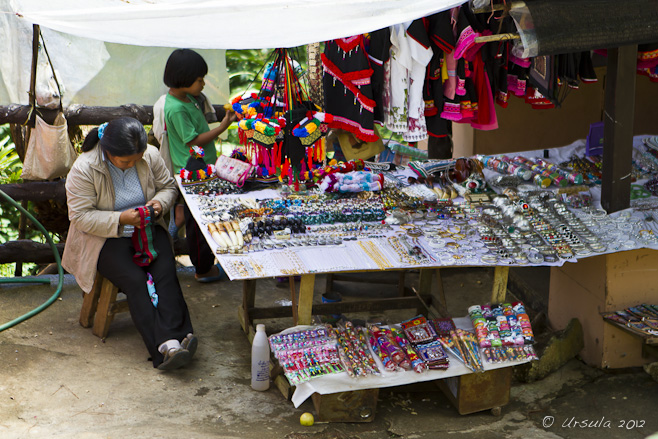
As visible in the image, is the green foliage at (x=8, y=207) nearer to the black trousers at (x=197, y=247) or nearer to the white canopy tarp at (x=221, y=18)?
the black trousers at (x=197, y=247)

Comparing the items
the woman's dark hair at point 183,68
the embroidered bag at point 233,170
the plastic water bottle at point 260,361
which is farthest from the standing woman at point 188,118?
the plastic water bottle at point 260,361

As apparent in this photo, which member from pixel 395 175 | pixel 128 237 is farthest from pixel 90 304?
pixel 395 175

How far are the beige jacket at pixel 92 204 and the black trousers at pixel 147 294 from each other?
114 millimetres

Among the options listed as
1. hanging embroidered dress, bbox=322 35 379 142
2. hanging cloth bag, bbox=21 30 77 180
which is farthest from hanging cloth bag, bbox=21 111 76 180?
hanging embroidered dress, bbox=322 35 379 142

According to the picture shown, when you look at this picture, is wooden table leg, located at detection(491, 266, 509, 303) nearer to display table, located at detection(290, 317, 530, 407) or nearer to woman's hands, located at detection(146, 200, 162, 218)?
display table, located at detection(290, 317, 530, 407)

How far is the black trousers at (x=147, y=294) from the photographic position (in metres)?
4.85

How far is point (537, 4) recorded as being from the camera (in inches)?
158

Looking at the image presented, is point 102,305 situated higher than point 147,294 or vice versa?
point 147,294

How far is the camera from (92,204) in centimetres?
497

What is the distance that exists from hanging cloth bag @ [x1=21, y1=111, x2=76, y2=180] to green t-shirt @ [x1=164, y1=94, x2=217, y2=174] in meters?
0.86

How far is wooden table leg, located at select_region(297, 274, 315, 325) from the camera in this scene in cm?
435

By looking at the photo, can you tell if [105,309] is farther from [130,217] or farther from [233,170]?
[233,170]

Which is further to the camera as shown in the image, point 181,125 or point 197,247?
point 197,247

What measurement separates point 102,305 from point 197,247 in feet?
3.30
